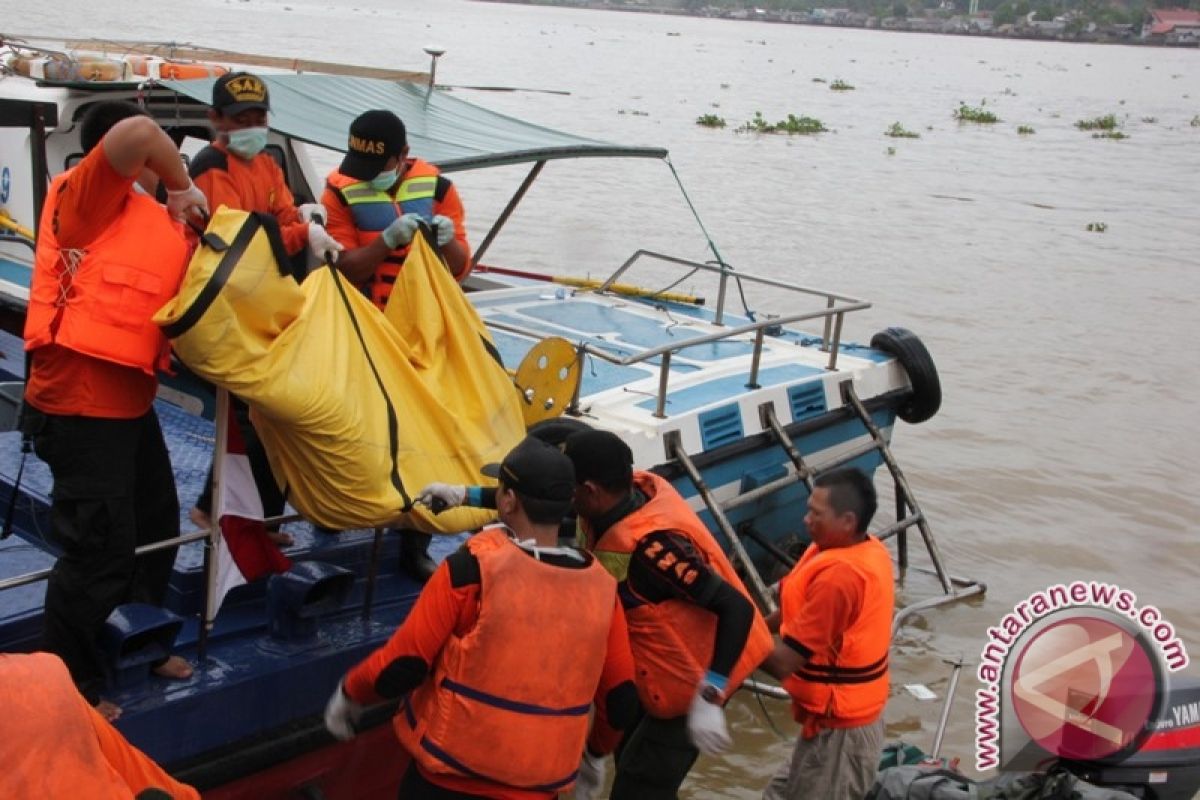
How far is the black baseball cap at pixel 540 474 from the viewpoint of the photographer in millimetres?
3400

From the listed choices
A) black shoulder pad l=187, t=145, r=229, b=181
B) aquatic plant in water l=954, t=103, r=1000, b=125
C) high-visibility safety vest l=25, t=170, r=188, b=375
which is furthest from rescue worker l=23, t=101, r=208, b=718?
aquatic plant in water l=954, t=103, r=1000, b=125

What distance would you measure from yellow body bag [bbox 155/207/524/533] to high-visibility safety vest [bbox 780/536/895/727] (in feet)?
3.51

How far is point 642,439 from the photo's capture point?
19.9 feet

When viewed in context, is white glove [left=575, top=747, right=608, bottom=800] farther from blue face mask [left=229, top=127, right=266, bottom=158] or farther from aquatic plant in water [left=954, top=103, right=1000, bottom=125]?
aquatic plant in water [left=954, top=103, right=1000, bottom=125]

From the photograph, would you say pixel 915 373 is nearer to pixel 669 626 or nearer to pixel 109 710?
pixel 669 626

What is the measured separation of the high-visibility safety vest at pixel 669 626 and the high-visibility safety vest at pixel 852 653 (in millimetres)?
418

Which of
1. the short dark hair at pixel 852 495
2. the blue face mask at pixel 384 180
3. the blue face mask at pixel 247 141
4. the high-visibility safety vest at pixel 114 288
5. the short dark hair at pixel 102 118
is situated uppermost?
the short dark hair at pixel 102 118

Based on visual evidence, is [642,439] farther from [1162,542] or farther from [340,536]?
[1162,542]

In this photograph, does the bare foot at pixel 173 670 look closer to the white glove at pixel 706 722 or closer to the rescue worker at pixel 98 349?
the rescue worker at pixel 98 349

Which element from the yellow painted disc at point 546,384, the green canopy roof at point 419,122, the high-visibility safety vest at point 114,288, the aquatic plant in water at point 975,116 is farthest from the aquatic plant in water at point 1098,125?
the high-visibility safety vest at point 114,288

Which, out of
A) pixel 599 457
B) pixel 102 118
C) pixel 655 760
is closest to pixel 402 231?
pixel 102 118

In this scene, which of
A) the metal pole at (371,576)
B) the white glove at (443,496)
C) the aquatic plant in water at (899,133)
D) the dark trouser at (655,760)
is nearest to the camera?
the white glove at (443,496)

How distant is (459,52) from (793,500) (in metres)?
46.9

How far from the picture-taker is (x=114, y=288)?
3781mm
